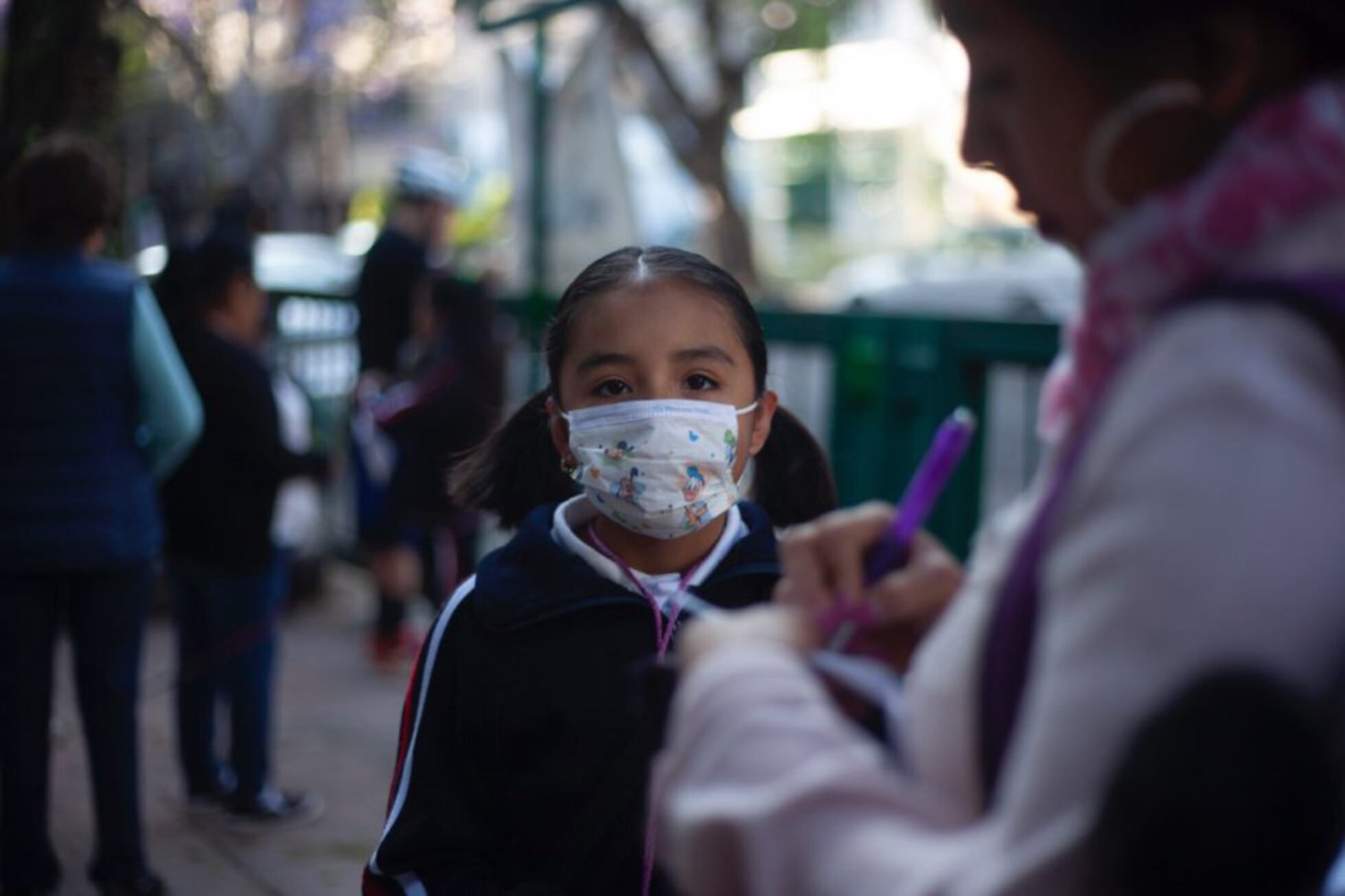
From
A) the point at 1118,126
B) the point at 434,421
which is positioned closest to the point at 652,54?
the point at 434,421

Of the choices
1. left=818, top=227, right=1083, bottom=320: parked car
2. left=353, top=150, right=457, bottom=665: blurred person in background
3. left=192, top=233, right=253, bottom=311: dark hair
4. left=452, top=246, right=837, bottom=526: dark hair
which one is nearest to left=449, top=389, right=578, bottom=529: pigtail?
left=452, top=246, right=837, bottom=526: dark hair

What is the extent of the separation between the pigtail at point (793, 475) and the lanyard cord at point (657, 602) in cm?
31

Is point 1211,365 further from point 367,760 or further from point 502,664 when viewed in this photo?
point 367,760

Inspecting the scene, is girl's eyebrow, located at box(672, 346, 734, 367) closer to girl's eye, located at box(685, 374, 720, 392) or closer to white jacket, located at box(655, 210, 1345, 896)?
girl's eye, located at box(685, 374, 720, 392)

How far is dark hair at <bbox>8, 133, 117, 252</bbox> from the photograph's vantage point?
13.6 ft

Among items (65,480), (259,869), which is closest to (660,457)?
(65,480)

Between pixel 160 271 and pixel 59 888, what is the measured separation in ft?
7.18

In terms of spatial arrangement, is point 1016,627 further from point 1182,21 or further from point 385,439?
point 385,439

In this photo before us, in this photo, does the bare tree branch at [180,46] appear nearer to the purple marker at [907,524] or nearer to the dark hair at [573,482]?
the dark hair at [573,482]

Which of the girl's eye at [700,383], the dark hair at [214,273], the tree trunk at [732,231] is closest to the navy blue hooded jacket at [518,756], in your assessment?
the girl's eye at [700,383]

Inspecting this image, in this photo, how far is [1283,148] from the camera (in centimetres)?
98

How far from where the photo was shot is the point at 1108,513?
933 mm

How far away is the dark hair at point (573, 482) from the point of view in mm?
2223

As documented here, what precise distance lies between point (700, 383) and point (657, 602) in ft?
1.02
